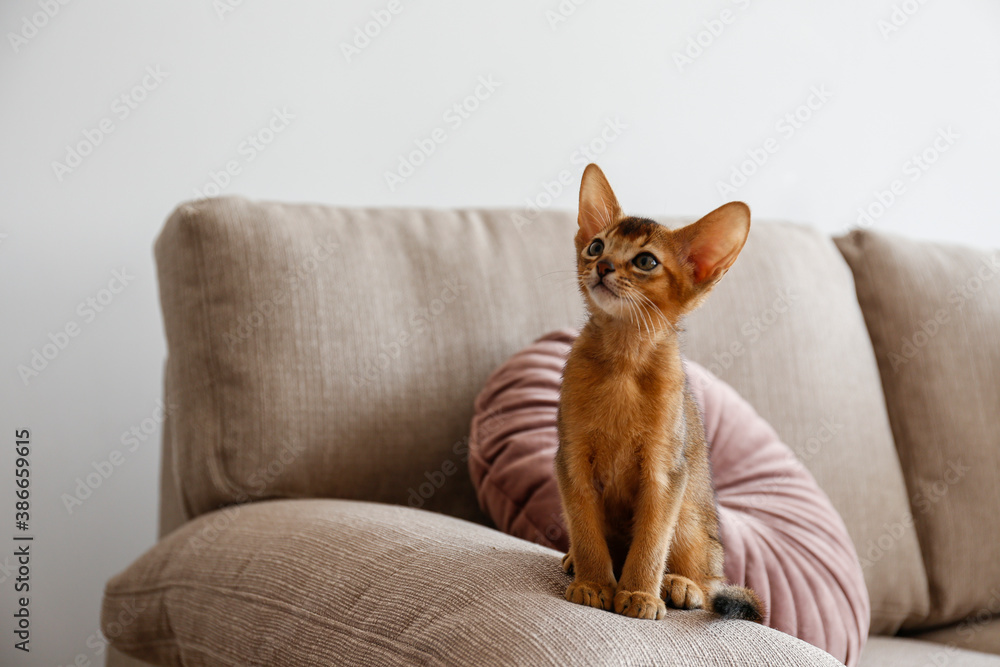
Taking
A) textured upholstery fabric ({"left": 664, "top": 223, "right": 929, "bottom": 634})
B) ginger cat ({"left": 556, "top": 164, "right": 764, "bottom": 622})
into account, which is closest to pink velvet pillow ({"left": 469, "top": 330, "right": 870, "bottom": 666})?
textured upholstery fabric ({"left": 664, "top": 223, "right": 929, "bottom": 634})

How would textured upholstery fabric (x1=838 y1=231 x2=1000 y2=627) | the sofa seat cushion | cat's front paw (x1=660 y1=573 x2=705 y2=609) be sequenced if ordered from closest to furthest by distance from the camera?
cat's front paw (x1=660 y1=573 x2=705 y2=609)
the sofa seat cushion
textured upholstery fabric (x1=838 y1=231 x2=1000 y2=627)

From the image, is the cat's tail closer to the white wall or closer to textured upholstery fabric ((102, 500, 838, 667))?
textured upholstery fabric ((102, 500, 838, 667))

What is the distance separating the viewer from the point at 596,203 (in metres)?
0.78

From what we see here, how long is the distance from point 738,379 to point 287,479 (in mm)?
896

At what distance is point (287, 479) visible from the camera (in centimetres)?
123

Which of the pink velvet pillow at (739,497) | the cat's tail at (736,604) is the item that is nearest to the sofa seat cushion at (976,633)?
the pink velvet pillow at (739,497)

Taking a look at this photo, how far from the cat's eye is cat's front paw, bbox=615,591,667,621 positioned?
11.9 inches

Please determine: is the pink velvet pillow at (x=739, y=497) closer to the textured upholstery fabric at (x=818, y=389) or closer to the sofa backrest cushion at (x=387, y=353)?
Result: the sofa backrest cushion at (x=387, y=353)

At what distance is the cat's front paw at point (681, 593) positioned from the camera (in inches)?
29.6

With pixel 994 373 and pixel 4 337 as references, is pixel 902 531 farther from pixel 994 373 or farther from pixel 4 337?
pixel 4 337

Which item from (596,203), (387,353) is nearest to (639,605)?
(596,203)

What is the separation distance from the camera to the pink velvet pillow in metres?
1.09

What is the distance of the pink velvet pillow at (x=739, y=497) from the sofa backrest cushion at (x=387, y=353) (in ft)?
0.40

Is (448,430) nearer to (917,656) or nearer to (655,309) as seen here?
(655,309)
